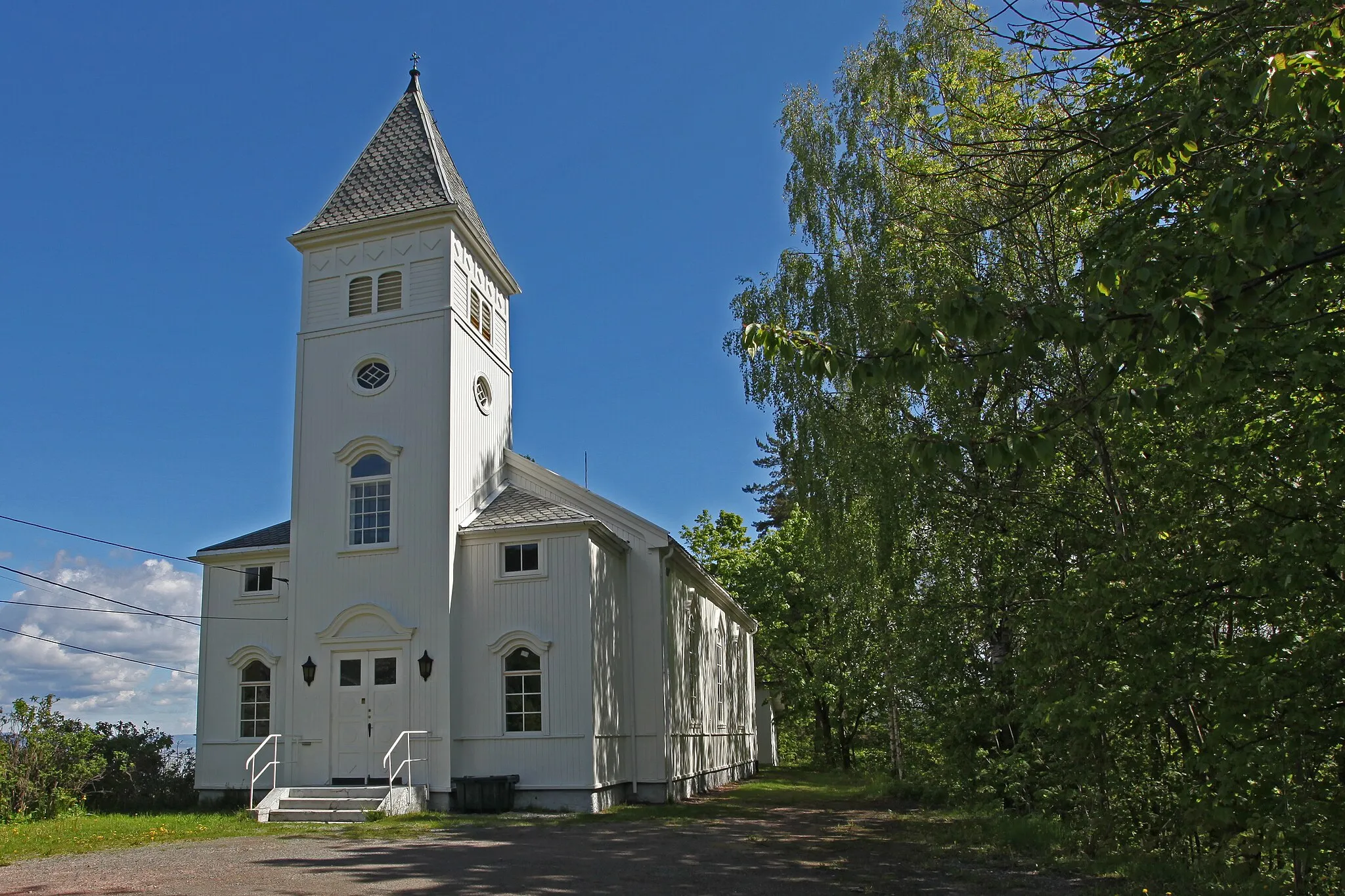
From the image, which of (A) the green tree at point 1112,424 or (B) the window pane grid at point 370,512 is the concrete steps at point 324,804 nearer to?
(B) the window pane grid at point 370,512

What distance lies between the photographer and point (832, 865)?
10953mm

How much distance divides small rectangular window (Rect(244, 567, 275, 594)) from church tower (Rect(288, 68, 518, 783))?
4.05ft

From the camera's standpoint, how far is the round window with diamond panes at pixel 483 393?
1980 centimetres

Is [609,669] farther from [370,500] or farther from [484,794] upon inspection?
[370,500]

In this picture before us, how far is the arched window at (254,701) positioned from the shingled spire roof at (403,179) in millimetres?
8418

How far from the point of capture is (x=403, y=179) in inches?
789

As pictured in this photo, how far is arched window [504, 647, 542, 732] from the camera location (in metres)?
17.3

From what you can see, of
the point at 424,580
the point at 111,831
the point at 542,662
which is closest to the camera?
the point at 111,831

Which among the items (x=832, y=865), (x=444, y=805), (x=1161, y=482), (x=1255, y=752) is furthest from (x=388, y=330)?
(x=1255, y=752)

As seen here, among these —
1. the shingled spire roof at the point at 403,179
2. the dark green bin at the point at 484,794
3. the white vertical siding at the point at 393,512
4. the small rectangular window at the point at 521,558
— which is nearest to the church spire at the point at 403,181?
the shingled spire roof at the point at 403,179

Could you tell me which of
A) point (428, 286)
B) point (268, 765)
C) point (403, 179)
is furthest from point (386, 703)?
point (403, 179)

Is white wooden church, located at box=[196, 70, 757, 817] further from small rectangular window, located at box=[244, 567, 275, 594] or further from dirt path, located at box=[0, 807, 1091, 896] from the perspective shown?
dirt path, located at box=[0, 807, 1091, 896]

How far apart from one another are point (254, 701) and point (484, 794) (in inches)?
212

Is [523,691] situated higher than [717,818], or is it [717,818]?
[523,691]
